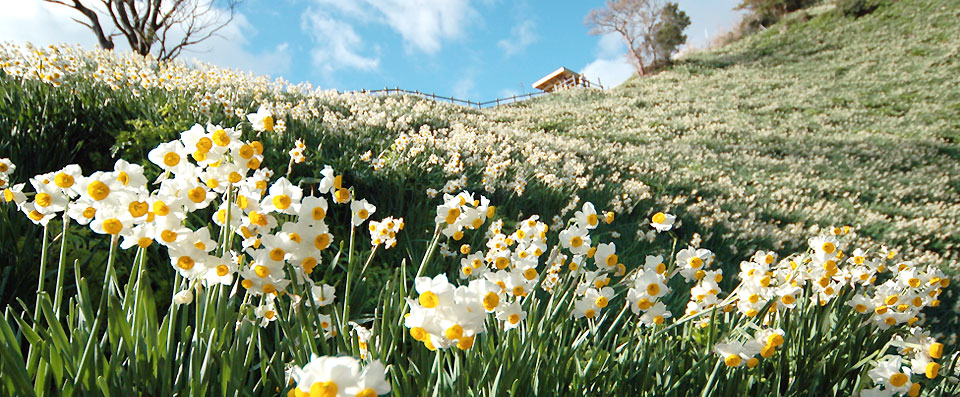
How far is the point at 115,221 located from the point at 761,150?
13.6m

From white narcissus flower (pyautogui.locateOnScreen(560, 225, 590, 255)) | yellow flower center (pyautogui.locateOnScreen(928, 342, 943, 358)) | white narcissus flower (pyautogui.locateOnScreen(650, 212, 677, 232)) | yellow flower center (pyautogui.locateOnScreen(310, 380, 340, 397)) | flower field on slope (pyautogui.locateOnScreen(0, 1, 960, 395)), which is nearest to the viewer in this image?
yellow flower center (pyautogui.locateOnScreen(310, 380, 340, 397))

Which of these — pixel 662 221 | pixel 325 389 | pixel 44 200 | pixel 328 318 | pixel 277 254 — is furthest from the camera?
pixel 662 221

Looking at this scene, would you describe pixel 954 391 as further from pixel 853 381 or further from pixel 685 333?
pixel 685 333

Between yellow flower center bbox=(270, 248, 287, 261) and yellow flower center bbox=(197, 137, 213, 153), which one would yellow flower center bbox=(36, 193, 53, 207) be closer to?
yellow flower center bbox=(197, 137, 213, 153)

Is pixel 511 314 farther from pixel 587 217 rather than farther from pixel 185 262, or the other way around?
pixel 185 262

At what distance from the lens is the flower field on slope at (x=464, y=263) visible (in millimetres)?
1244

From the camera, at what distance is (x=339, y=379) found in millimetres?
777

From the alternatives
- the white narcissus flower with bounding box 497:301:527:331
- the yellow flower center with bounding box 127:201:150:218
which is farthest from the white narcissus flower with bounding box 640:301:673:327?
the yellow flower center with bounding box 127:201:150:218

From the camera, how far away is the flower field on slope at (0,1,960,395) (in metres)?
1.24

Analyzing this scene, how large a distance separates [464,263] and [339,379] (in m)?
1.28

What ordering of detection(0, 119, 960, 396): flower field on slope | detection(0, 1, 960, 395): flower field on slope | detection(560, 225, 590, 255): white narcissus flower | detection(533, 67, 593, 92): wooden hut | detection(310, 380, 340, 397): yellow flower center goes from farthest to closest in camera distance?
A: detection(533, 67, 593, 92): wooden hut, detection(560, 225, 590, 255): white narcissus flower, detection(0, 1, 960, 395): flower field on slope, detection(0, 119, 960, 396): flower field on slope, detection(310, 380, 340, 397): yellow flower center

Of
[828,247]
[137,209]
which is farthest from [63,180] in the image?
[828,247]

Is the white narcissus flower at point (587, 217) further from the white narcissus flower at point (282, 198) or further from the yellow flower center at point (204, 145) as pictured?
the yellow flower center at point (204, 145)

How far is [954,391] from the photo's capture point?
208 cm
